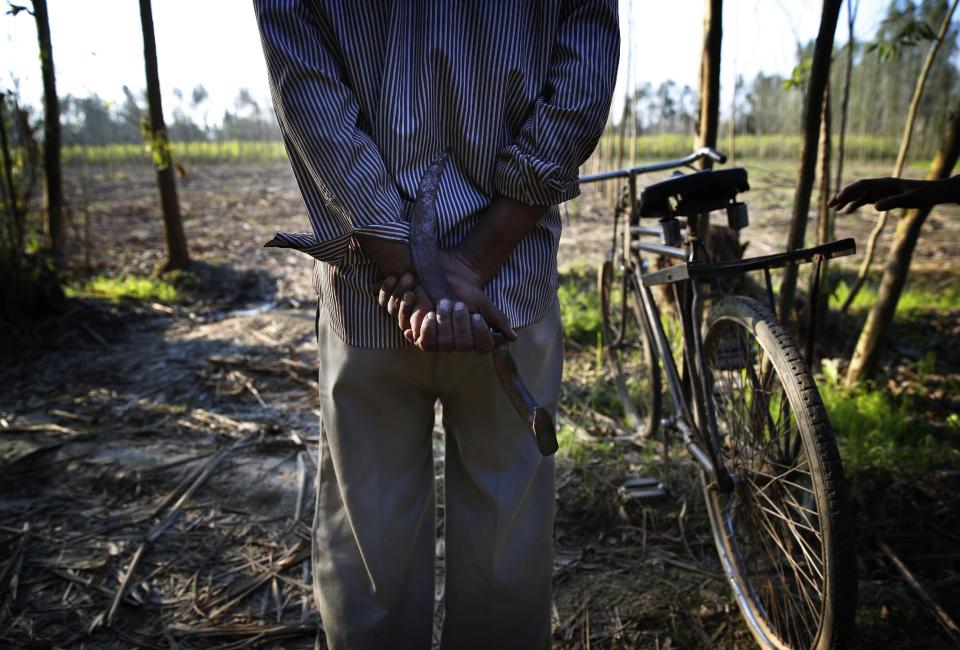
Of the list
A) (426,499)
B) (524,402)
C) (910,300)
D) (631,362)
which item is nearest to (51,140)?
(631,362)

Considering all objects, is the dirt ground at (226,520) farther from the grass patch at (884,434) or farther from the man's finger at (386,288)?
the man's finger at (386,288)

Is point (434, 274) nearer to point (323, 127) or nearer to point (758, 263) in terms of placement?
point (323, 127)

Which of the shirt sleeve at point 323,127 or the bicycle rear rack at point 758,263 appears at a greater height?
the shirt sleeve at point 323,127

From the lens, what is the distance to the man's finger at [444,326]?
3.45 feet

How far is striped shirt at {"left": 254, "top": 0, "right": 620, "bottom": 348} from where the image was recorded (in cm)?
109

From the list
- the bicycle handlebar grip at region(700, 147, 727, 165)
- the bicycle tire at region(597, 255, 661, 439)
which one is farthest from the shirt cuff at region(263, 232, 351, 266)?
the bicycle tire at region(597, 255, 661, 439)

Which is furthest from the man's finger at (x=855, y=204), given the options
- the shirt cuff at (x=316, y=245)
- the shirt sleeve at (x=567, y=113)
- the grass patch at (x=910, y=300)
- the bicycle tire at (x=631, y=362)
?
the grass patch at (x=910, y=300)

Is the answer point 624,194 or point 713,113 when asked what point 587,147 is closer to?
point 624,194

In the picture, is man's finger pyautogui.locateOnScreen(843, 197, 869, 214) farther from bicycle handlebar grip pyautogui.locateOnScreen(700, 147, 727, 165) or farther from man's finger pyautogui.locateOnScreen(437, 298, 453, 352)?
man's finger pyautogui.locateOnScreen(437, 298, 453, 352)

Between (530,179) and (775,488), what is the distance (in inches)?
42.7

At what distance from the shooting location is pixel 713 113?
3035 millimetres

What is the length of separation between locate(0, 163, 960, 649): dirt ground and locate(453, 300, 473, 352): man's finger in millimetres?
1153

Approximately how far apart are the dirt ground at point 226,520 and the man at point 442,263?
59cm

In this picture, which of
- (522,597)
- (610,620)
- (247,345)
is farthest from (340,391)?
(247,345)
